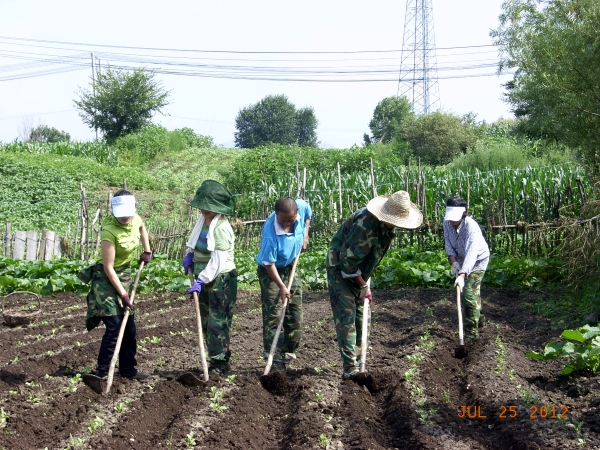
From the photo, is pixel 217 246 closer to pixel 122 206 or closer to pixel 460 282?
pixel 122 206

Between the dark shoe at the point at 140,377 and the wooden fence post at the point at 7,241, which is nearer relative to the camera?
the dark shoe at the point at 140,377

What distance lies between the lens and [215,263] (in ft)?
19.2

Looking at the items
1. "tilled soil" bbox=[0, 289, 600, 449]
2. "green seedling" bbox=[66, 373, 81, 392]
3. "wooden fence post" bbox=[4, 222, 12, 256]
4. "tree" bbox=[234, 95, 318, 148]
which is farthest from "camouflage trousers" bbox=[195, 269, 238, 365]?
"tree" bbox=[234, 95, 318, 148]

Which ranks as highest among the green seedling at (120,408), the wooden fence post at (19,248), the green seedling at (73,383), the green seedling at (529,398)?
the wooden fence post at (19,248)

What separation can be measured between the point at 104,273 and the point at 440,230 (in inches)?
326

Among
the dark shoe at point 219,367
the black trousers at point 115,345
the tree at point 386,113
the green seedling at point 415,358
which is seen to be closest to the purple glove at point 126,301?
the black trousers at point 115,345

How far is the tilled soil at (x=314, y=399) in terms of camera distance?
4574 mm

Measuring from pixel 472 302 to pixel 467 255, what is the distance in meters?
0.54

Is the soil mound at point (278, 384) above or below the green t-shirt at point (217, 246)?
below

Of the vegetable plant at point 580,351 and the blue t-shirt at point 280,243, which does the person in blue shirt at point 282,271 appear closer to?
the blue t-shirt at point 280,243

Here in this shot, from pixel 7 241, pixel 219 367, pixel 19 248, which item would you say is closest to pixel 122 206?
pixel 219 367
